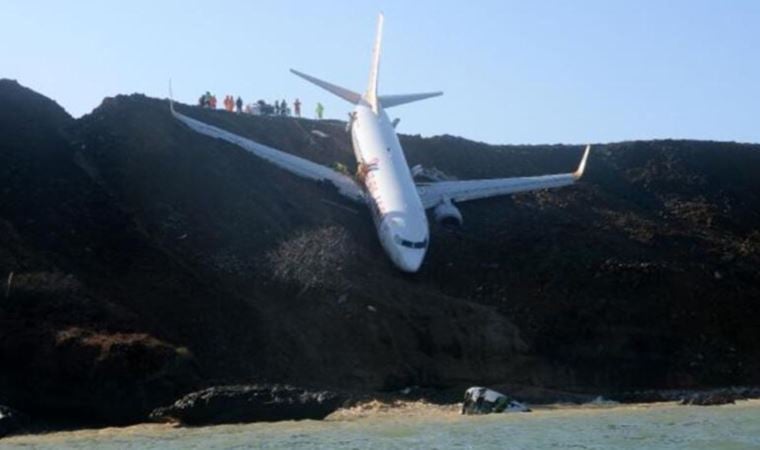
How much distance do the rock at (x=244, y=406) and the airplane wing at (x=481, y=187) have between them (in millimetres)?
20942

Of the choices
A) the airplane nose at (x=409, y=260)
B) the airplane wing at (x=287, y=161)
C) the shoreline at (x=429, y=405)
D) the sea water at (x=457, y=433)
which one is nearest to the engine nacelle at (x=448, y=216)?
the airplane wing at (x=287, y=161)

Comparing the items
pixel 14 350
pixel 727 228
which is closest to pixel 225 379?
pixel 14 350

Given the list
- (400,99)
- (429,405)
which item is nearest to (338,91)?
(400,99)

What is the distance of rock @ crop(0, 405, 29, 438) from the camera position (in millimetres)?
33500

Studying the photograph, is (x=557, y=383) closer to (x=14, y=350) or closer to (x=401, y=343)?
(x=401, y=343)

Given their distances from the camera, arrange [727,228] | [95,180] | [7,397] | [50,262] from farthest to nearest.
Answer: [727,228]
[95,180]
[50,262]
[7,397]

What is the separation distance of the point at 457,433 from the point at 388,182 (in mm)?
22196

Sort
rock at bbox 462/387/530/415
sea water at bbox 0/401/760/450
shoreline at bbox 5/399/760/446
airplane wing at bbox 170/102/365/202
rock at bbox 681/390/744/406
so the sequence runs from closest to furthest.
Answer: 1. sea water at bbox 0/401/760/450
2. shoreline at bbox 5/399/760/446
3. rock at bbox 462/387/530/415
4. rock at bbox 681/390/744/406
5. airplane wing at bbox 170/102/365/202

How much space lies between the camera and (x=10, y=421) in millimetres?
33844

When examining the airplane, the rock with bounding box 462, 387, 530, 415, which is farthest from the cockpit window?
the rock with bounding box 462, 387, 530, 415

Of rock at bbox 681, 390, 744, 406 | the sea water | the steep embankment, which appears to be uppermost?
the steep embankment

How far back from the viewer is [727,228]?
60.5m

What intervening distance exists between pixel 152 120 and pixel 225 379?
18.6 meters

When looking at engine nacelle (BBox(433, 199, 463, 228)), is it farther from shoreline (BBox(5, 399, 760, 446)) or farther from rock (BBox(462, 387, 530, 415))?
rock (BBox(462, 387, 530, 415))
